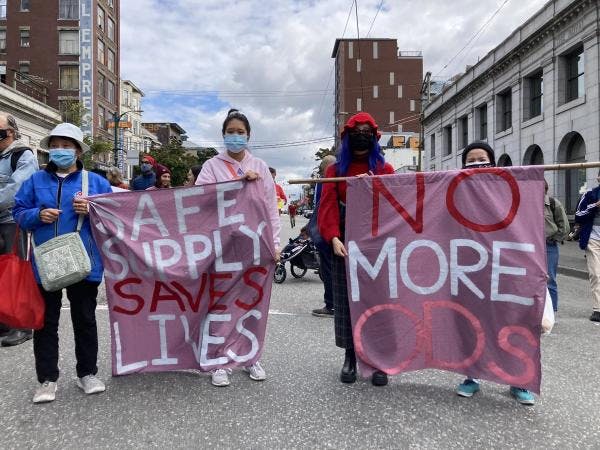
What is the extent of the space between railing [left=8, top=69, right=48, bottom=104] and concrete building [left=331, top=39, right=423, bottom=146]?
167 feet

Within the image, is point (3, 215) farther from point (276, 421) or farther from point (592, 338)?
point (592, 338)

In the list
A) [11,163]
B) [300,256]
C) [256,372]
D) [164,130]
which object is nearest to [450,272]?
[256,372]

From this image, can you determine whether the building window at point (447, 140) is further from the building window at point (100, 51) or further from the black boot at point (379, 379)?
the black boot at point (379, 379)

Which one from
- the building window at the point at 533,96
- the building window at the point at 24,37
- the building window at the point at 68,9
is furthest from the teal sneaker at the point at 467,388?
the building window at the point at 24,37

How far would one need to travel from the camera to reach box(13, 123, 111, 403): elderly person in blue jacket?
3.21 metres

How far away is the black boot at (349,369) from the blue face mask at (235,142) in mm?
1735

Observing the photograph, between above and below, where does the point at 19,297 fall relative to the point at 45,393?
above

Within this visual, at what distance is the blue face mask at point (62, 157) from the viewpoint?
10.6 ft

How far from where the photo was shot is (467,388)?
3307mm

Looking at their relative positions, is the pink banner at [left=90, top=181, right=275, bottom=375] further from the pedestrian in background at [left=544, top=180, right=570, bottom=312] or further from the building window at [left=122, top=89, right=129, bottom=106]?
Answer: the building window at [left=122, top=89, right=129, bottom=106]

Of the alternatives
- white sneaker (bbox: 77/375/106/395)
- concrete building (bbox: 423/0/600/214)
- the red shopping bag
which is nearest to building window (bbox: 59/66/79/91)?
concrete building (bbox: 423/0/600/214)

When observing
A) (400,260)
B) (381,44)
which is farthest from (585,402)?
(381,44)

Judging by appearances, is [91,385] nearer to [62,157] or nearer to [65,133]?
[62,157]

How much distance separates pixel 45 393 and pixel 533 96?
26.0 m
